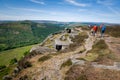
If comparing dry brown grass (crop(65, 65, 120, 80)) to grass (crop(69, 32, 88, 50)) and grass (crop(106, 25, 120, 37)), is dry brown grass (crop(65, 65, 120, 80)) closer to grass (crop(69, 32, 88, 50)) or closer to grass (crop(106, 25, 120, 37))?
grass (crop(69, 32, 88, 50))

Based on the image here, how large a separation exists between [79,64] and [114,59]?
563cm

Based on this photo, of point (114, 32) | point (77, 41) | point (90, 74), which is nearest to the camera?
point (90, 74)

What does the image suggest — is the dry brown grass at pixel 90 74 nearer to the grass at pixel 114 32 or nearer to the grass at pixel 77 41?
the grass at pixel 77 41

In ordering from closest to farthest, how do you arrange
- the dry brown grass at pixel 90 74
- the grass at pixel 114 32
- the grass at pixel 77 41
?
1. the dry brown grass at pixel 90 74
2. the grass at pixel 77 41
3. the grass at pixel 114 32

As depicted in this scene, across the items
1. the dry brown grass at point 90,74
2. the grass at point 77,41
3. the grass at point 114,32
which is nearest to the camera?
the dry brown grass at point 90,74

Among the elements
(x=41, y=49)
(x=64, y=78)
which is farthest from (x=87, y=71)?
(x=41, y=49)

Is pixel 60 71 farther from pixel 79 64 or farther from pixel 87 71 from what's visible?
pixel 87 71

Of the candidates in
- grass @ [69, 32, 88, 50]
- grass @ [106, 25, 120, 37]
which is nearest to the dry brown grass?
grass @ [69, 32, 88, 50]

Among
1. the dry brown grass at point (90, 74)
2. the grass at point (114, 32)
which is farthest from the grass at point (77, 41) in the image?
the dry brown grass at point (90, 74)

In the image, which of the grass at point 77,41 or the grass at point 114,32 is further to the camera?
the grass at point 114,32

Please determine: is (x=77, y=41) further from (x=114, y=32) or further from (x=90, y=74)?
(x=90, y=74)

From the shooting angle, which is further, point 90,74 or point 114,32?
point 114,32

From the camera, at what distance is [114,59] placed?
2164 cm

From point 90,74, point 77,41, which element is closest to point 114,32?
point 77,41
